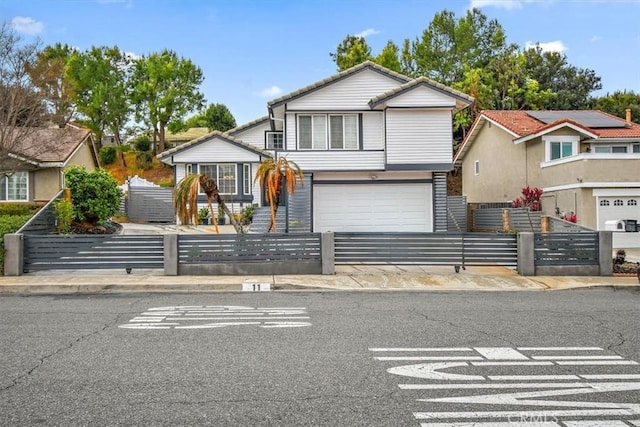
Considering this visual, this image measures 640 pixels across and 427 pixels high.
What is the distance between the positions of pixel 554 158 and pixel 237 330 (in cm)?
2148

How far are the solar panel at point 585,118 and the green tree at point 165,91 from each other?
120ft

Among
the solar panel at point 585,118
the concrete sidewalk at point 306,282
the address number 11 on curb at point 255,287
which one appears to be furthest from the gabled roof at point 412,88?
the address number 11 on curb at point 255,287

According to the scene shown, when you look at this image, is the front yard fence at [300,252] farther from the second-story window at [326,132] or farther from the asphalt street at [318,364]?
the second-story window at [326,132]

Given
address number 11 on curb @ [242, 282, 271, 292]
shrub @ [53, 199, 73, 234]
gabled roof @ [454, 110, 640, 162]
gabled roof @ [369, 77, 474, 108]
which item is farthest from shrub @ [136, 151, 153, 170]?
address number 11 on curb @ [242, 282, 271, 292]

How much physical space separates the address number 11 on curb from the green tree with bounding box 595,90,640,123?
4751 cm

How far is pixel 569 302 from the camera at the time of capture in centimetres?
1063

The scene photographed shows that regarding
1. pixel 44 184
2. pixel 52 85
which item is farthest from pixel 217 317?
pixel 44 184

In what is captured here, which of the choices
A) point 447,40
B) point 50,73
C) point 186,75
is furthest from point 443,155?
point 186,75

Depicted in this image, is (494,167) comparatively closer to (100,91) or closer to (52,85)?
(52,85)

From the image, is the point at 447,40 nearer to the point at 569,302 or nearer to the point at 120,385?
the point at 569,302

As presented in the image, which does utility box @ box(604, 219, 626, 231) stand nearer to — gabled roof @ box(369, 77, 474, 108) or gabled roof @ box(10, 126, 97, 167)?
gabled roof @ box(369, 77, 474, 108)

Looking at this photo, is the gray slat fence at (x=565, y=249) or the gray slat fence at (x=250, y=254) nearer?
the gray slat fence at (x=250, y=254)

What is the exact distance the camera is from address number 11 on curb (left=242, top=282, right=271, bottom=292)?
40.4ft

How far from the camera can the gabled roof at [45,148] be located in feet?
82.7
